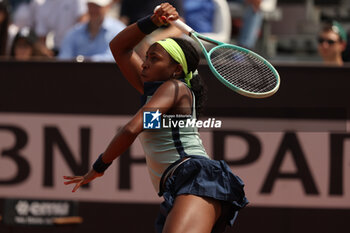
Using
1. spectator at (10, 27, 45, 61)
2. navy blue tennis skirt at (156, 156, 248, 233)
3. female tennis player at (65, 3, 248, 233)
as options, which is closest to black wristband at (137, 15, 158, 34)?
female tennis player at (65, 3, 248, 233)

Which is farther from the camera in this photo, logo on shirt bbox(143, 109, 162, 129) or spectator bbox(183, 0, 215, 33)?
spectator bbox(183, 0, 215, 33)

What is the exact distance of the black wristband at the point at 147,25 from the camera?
168 inches

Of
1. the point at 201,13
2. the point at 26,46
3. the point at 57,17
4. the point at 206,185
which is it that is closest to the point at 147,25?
the point at 206,185

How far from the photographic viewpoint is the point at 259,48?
352 inches

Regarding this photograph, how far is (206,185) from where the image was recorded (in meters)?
4.06

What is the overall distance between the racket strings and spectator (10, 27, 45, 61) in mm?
3326

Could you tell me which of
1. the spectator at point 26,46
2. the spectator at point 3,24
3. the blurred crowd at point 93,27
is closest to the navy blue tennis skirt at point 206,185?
the blurred crowd at point 93,27

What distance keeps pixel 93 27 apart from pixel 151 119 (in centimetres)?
348

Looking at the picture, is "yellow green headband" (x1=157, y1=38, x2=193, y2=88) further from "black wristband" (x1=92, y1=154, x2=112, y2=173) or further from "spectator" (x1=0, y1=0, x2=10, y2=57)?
"spectator" (x1=0, y1=0, x2=10, y2=57)

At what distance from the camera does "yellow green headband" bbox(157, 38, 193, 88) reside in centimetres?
418

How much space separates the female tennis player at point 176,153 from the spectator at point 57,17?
3.86 meters

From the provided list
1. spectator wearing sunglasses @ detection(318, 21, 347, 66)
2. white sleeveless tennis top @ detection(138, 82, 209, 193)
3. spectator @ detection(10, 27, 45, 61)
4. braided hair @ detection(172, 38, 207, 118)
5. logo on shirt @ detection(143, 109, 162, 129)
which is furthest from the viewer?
spectator @ detection(10, 27, 45, 61)

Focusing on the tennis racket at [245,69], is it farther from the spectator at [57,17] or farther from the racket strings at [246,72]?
the spectator at [57,17]

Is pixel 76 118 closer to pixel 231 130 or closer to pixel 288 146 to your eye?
pixel 231 130
